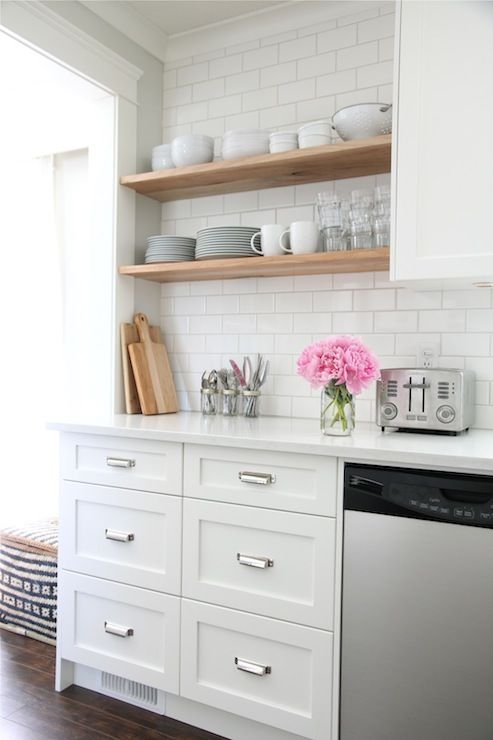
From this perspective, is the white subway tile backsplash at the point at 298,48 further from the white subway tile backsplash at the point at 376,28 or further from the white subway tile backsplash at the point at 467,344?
the white subway tile backsplash at the point at 467,344

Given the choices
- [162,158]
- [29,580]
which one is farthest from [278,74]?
[29,580]

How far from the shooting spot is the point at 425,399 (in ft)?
6.31

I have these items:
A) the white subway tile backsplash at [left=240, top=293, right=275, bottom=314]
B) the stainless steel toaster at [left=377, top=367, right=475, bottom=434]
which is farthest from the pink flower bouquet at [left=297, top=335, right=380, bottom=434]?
the white subway tile backsplash at [left=240, top=293, right=275, bottom=314]

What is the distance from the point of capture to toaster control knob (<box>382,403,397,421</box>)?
1966 mm

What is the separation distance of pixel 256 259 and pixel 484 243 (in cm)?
81

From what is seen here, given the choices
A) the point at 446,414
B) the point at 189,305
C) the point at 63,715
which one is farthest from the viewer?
the point at 189,305

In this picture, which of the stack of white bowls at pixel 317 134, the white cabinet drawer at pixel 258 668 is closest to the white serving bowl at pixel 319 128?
the stack of white bowls at pixel 317 134

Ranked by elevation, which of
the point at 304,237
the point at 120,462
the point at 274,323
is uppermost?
the point at 304,237

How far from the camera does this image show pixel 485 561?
4.82 feet

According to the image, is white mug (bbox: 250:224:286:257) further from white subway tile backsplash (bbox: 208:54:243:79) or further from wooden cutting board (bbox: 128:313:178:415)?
white subway tile backsplash (bbox: 208:54:243:79)

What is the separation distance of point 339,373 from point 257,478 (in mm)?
404

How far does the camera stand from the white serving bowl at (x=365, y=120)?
208 cm

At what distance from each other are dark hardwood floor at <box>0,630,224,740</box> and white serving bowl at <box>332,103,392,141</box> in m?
2.11

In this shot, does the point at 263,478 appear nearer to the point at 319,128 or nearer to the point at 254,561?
the point at 254,561
